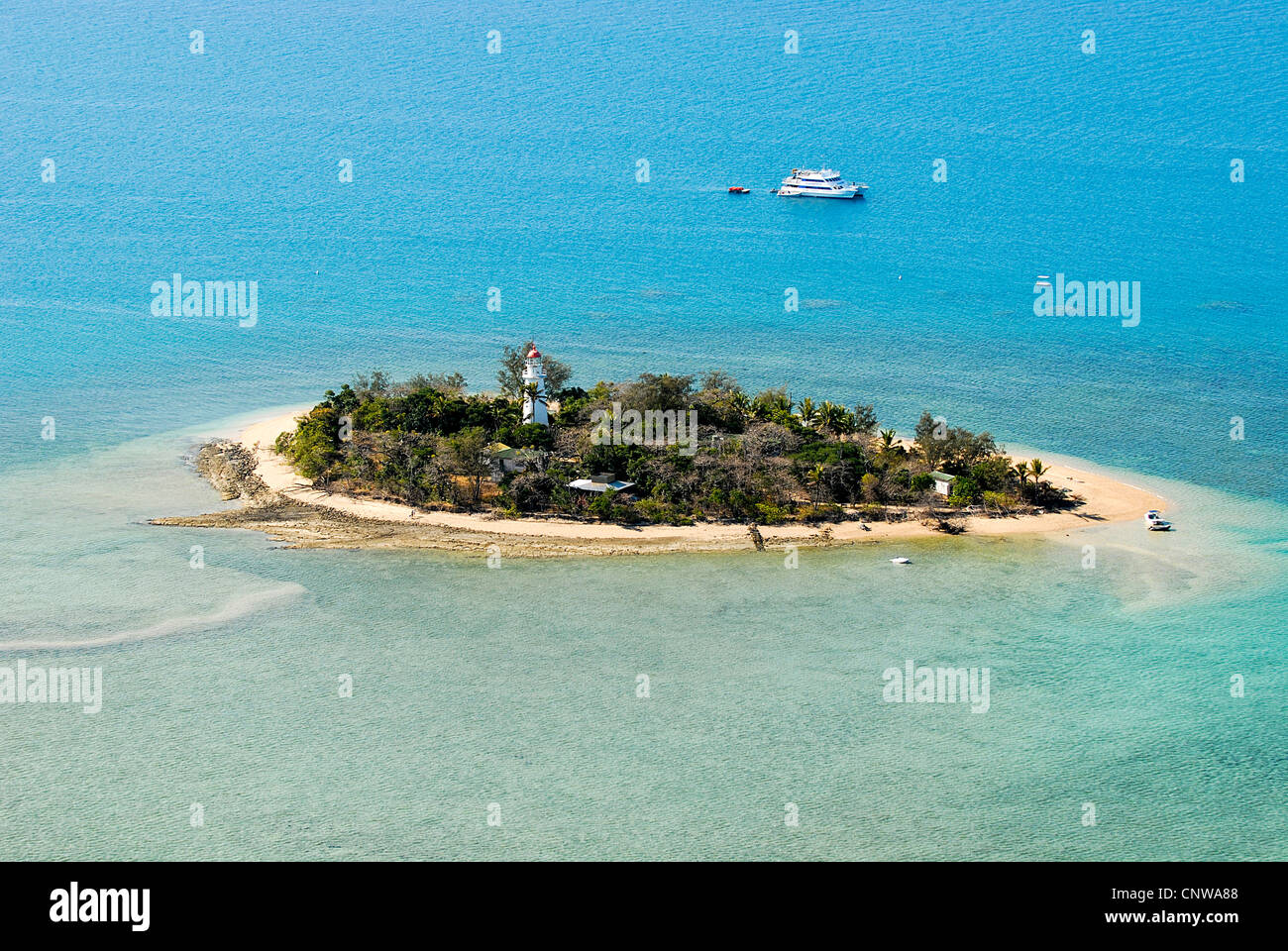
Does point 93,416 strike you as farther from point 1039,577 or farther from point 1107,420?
point 1107,420

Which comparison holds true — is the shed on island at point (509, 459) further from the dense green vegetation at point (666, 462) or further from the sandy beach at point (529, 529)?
the sandy beach at point (529, 529)

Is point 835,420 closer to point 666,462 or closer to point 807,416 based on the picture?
point 807,416

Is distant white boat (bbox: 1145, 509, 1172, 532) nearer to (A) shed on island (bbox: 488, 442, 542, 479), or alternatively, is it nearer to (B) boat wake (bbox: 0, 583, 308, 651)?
(A) shed on island (bbox: 488, 442, 542, 479)

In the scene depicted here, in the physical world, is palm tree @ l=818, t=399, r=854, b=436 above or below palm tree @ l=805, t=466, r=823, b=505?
above

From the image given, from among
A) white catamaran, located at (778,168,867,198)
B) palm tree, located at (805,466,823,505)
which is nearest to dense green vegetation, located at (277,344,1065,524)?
palm tree, located at (805,466,823,505)

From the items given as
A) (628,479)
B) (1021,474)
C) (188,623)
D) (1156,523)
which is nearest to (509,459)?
(628,479)
